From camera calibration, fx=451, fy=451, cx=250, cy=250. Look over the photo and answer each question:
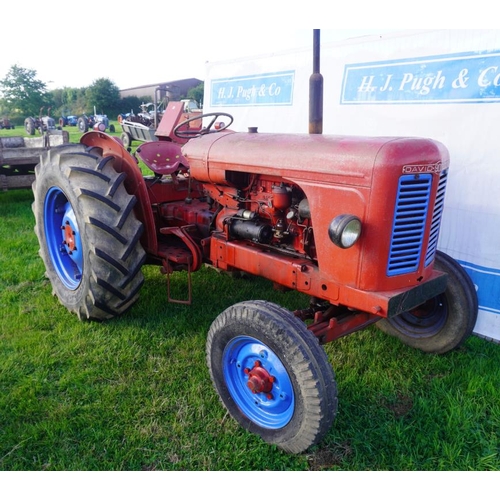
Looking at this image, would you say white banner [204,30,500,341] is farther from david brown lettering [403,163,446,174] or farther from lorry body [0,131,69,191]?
lorry body [0,131,69,191]

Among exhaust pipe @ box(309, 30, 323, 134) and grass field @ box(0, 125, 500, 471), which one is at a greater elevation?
exhaust pipe @ box(309, 30, 323, 134)

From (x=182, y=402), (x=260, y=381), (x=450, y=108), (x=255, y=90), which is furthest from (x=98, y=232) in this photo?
(x=255, y=90)

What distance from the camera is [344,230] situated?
80.6 inches

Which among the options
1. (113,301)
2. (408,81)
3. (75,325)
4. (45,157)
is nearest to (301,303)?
(113,301)

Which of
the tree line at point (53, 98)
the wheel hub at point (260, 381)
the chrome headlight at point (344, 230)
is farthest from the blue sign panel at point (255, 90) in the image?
the tree line at point (53, 98)

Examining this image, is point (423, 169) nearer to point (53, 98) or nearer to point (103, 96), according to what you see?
point (53, 98)

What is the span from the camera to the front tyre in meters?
2.04

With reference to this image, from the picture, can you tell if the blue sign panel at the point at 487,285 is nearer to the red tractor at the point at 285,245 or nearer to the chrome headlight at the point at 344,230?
the red tractor at the point at 285,245

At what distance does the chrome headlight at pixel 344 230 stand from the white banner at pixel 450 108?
1.76 m

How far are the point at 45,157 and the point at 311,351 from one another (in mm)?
2677

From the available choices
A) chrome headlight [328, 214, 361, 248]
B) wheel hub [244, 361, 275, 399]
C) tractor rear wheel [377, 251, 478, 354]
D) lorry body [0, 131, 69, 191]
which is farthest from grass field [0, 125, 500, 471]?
lorry body [0, 131, 69, 191]

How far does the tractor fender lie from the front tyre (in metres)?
1.15

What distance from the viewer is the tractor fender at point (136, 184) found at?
10.5 feet

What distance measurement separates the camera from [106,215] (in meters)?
2.98
